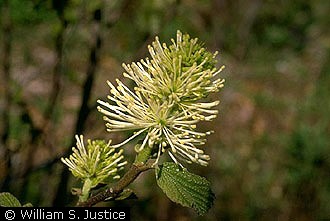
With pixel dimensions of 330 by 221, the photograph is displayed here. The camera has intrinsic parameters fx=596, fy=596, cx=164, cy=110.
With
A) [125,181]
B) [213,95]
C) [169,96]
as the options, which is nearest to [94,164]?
[125,181]

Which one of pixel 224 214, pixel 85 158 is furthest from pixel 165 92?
pixel 224 214

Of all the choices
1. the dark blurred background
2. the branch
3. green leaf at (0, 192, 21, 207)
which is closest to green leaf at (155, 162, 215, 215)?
the branch

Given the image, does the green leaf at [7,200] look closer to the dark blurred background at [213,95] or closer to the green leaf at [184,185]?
the green leaf at [184,185]

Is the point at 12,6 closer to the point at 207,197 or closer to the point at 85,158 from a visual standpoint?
the point at 85,158

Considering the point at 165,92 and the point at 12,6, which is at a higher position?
the point at 12,6

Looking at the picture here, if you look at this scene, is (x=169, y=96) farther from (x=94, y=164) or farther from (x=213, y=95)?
(x=213, y=95)
